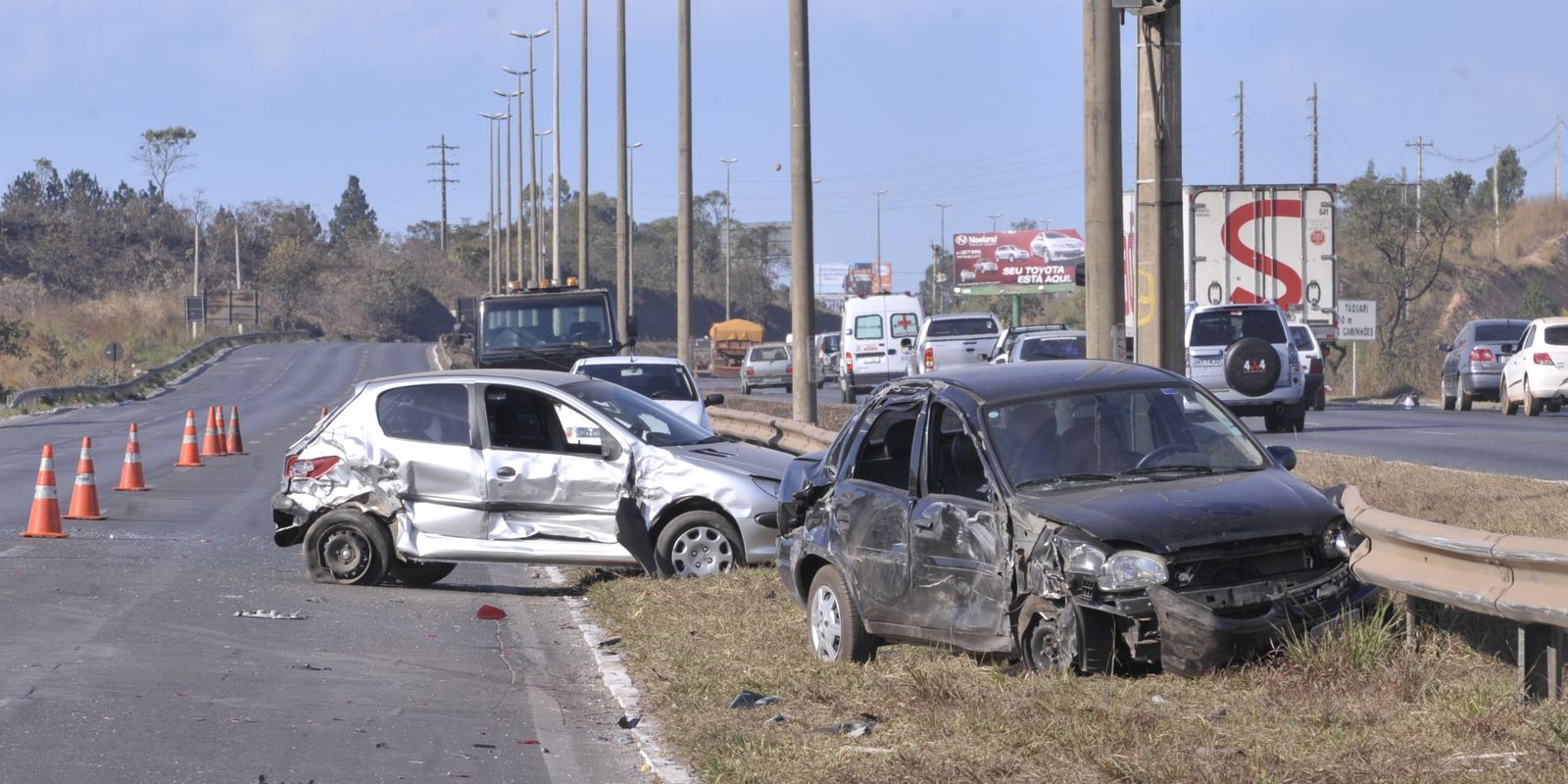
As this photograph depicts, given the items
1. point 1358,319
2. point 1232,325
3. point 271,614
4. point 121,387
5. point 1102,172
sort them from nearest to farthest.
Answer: point 271,614, point 1102,172, point 1232,325, point 1358,319, point 121,387

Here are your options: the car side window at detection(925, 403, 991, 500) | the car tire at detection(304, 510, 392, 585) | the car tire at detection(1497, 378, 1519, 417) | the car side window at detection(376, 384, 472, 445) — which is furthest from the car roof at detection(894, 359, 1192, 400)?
the car tire at detection(1497, 378, 1519, 417)

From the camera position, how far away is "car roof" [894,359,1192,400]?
27.4 ft

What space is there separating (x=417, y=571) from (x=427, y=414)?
1188 mm

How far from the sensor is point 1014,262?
295ft

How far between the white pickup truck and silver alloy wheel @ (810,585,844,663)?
88.2 feet

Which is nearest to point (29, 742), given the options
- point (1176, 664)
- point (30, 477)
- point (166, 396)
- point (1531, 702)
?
point (1176, 664)

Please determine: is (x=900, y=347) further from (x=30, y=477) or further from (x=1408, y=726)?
(x=1408, y=726)

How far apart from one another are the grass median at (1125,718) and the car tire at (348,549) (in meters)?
3.90

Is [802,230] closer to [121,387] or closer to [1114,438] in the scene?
[1114,438]

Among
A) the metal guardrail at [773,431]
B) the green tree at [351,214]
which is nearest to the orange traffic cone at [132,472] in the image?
the metal guardrail at [773,431]

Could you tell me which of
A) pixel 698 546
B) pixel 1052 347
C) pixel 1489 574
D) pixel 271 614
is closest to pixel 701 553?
pixel 698 546

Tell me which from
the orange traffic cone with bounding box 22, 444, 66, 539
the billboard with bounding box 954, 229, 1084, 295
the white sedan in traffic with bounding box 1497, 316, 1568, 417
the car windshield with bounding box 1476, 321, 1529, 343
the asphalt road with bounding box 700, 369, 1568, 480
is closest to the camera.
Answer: the orange traffic cone with bounding box 22, 444, 66, 539

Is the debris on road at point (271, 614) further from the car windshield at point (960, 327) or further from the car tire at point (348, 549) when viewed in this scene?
the car windshield at point (960, 327)

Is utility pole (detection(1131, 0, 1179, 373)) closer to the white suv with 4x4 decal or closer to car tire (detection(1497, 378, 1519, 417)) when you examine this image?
the white suv with 4x4 decal
